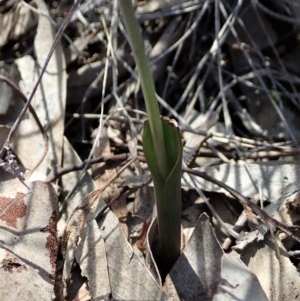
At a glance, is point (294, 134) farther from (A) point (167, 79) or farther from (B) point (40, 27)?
(B) point (40, 27)

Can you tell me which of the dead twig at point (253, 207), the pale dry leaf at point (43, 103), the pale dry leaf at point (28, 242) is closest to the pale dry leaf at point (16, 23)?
the pale dry leaf at point (43, 103)

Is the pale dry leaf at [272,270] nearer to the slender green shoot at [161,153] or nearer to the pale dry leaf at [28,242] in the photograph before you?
the slender green shoot at [161,153]

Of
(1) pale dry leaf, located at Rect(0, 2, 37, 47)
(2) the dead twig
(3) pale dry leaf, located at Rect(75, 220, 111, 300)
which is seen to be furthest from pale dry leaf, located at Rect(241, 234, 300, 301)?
(1) pale dry leaf, located at Rect(0, 2, 37, 47)

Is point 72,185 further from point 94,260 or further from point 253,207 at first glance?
point 253,207

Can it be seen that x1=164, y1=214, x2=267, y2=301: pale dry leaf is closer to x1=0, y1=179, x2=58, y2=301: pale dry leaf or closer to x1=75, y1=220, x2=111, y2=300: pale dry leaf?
x1=75, y1=220, x2=111, y2=300: pale dry leaf

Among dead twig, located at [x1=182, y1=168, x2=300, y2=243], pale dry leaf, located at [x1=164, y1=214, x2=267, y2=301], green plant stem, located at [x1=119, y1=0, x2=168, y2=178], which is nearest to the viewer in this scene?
green plant stem, located at [x1=119, y1=0, x2=168, y2=178]

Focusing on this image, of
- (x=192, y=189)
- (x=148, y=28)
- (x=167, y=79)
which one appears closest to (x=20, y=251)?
(x=192, y=189)

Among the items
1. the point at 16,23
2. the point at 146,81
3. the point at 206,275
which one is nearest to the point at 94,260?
the point at 206,275

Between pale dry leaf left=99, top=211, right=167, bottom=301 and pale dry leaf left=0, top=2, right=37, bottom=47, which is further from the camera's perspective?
pale dry leaf left=0, top=2, right=37, bottom=47
